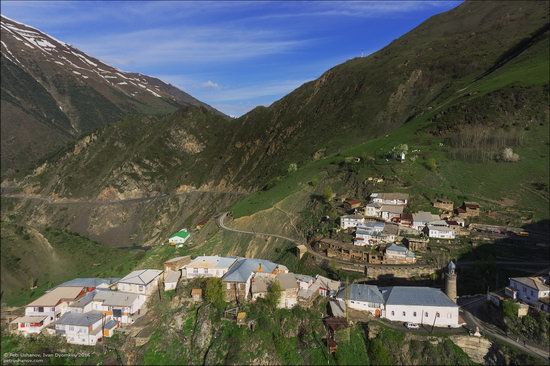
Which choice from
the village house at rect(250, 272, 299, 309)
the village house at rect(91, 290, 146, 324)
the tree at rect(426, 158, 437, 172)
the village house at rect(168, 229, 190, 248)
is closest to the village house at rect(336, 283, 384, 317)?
the village house at rect(250, 272, 299, 309)

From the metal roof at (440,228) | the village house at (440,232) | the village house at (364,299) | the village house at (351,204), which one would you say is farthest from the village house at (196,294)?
the metal roof at (440,228)

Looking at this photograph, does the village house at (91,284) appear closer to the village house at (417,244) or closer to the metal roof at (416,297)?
the metal roof at (416,297)

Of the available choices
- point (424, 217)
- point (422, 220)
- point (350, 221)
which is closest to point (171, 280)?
point (350, 221)

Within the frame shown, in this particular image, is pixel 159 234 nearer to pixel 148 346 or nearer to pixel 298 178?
pixel 298 178

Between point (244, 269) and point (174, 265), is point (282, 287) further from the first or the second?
point (174, 265)

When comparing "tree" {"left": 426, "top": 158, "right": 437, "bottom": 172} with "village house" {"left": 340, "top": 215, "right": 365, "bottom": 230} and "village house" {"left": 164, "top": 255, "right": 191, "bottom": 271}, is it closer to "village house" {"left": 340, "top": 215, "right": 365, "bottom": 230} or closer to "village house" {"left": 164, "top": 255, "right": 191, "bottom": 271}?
"village house" {"left": 340, "top": 215, "right": 365, "bottom": 230}

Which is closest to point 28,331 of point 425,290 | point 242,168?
point 425,290
